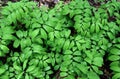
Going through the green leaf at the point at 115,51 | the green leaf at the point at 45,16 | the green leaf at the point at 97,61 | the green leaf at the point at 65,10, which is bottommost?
the green leaf at the point at 97,61

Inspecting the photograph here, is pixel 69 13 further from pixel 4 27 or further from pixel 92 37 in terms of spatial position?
pixel 4 27

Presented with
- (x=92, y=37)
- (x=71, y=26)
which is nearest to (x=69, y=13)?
(x=71, y=26)

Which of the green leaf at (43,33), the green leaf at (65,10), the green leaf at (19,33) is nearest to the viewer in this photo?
the green leaf at (43,33)

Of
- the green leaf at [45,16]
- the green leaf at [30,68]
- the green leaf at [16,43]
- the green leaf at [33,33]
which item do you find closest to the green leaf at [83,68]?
the green leaf at [30,68]

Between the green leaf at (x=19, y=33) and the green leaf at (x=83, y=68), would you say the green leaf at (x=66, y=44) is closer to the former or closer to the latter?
the green leaf at (x=83, y=68)

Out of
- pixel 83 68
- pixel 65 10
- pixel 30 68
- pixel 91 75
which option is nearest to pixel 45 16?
pixel 65 10

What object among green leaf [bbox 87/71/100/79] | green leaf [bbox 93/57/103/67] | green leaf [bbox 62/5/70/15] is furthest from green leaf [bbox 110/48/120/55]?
green leaf [bbox 62/5/70/15]

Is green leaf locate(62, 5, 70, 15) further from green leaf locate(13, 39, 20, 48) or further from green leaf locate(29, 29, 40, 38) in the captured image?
green leaf locate(13, 39, 20, 48)

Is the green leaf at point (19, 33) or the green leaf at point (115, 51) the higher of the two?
the green leaf at point (19, 33)

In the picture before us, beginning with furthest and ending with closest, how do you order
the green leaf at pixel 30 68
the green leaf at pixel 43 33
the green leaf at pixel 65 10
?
the green leaf at pixel 65 10
the green leaf at pixel 43 33
the green leaf at pixel 30 68
